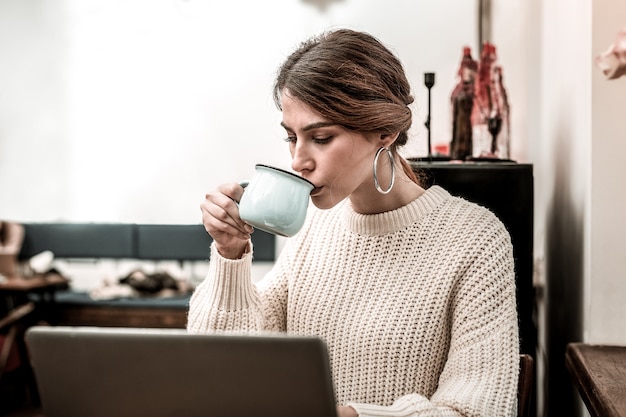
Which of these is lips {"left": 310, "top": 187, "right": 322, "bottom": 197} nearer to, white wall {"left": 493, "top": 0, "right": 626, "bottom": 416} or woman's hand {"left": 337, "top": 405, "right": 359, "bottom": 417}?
woman's hand {"left": 337, "top": 405, "right": 359, "bottom": 417}

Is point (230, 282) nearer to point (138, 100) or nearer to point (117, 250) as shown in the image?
point (117, 250)

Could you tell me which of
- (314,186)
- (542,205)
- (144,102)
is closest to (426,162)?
(542,205)

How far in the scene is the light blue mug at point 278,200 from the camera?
103 centimetres

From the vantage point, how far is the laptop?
2.29 ft

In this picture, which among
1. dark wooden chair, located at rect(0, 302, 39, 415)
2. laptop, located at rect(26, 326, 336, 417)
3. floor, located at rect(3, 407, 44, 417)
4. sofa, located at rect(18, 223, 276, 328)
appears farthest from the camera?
sofa, located at rect(18, 223, 276, 328)

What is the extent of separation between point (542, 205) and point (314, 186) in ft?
4.22

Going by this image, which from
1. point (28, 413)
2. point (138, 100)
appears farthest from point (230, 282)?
point (138, 100)

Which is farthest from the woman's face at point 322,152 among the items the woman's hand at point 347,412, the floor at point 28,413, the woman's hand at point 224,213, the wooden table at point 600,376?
the floor at point 28,413

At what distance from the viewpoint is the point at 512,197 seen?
1658 millimetres

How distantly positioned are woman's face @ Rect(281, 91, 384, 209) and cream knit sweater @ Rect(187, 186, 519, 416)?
0.18 metres

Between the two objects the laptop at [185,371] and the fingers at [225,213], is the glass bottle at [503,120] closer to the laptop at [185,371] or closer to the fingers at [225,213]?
the fingers at [225,213]

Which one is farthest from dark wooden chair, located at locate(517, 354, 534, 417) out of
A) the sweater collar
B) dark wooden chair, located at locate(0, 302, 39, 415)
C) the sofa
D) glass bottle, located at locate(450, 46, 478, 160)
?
the sofa

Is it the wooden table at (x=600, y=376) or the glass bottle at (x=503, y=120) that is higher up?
the glass bottle at (x=503, y=120)

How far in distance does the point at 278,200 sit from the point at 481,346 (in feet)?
1.19
